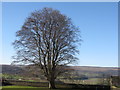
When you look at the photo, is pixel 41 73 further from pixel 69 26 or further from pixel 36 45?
pixel 69 26

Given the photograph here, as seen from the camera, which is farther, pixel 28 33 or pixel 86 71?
pixel 86 71

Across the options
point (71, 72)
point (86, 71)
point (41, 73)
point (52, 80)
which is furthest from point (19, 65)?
point (86, 71)

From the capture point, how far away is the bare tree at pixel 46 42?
17.8 m

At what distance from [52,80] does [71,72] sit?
1.81 m

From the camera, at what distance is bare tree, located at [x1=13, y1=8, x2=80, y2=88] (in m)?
17.8

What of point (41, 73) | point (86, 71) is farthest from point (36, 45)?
point (86, 71)

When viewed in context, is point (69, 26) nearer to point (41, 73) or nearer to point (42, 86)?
point (41, 73)

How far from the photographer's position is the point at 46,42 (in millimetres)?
18031

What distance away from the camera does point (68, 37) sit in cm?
1823

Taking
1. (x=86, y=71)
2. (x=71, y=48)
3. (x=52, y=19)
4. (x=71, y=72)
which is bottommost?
(x=86, y=71)

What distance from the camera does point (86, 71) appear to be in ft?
111

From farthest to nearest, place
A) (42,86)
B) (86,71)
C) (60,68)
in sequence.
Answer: (86,71), (42,86), (60,68)

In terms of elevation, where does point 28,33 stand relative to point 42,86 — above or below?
above

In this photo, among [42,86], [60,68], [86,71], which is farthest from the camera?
[86,71]
